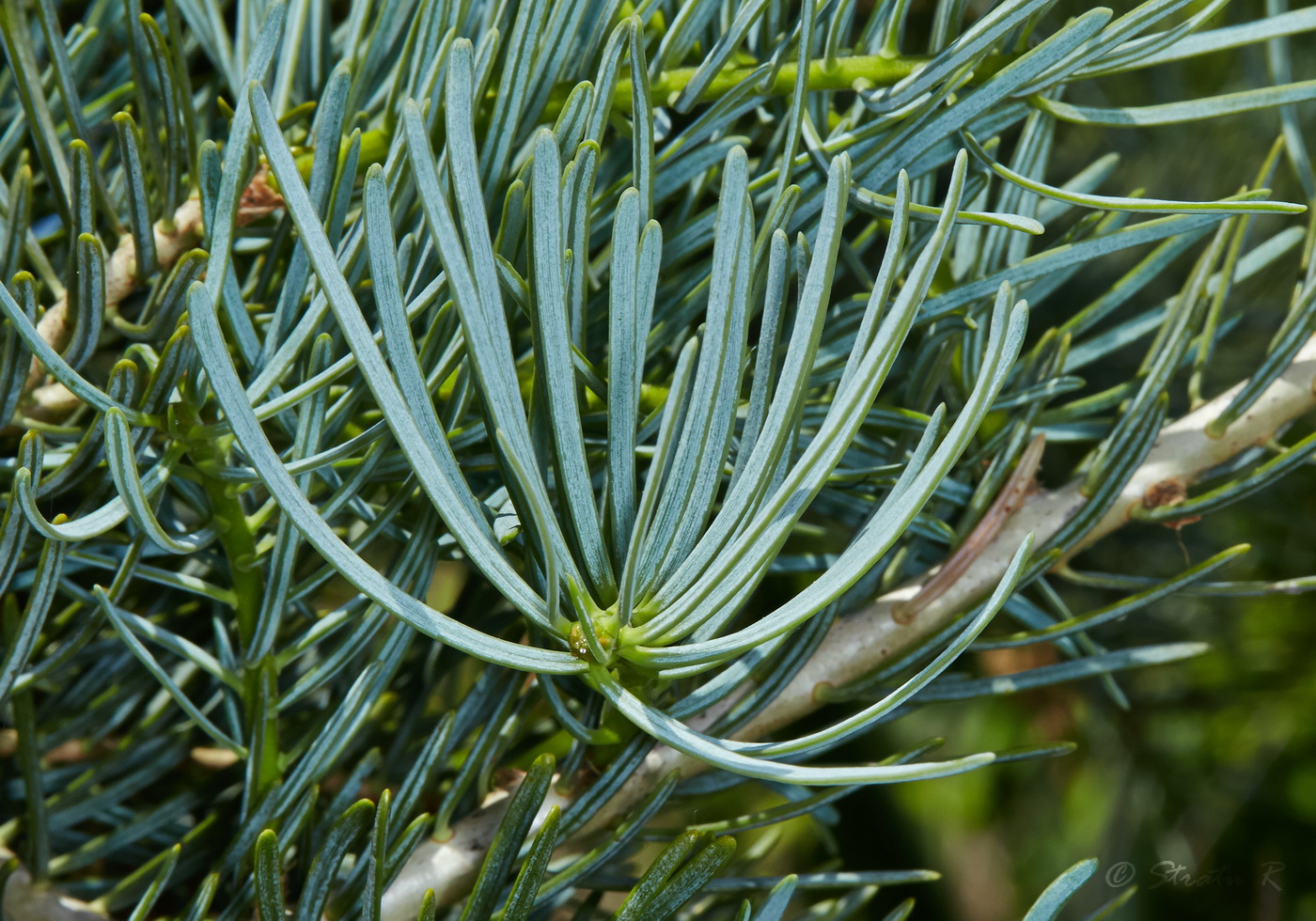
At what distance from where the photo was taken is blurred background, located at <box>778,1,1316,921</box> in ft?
1.24

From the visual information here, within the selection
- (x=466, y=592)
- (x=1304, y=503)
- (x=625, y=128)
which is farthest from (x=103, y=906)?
(x=1304, y=503)

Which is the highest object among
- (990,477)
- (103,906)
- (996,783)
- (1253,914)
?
(990,477)

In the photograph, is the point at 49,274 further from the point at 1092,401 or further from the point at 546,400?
the point at 1092,401

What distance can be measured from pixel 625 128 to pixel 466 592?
0.44 ft

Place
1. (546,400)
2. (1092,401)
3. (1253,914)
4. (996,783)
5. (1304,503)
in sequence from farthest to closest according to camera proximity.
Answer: (996,783)
(1253,914)
(1304,503)
(1092,401)
(546,400)

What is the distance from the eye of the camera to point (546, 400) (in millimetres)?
167
